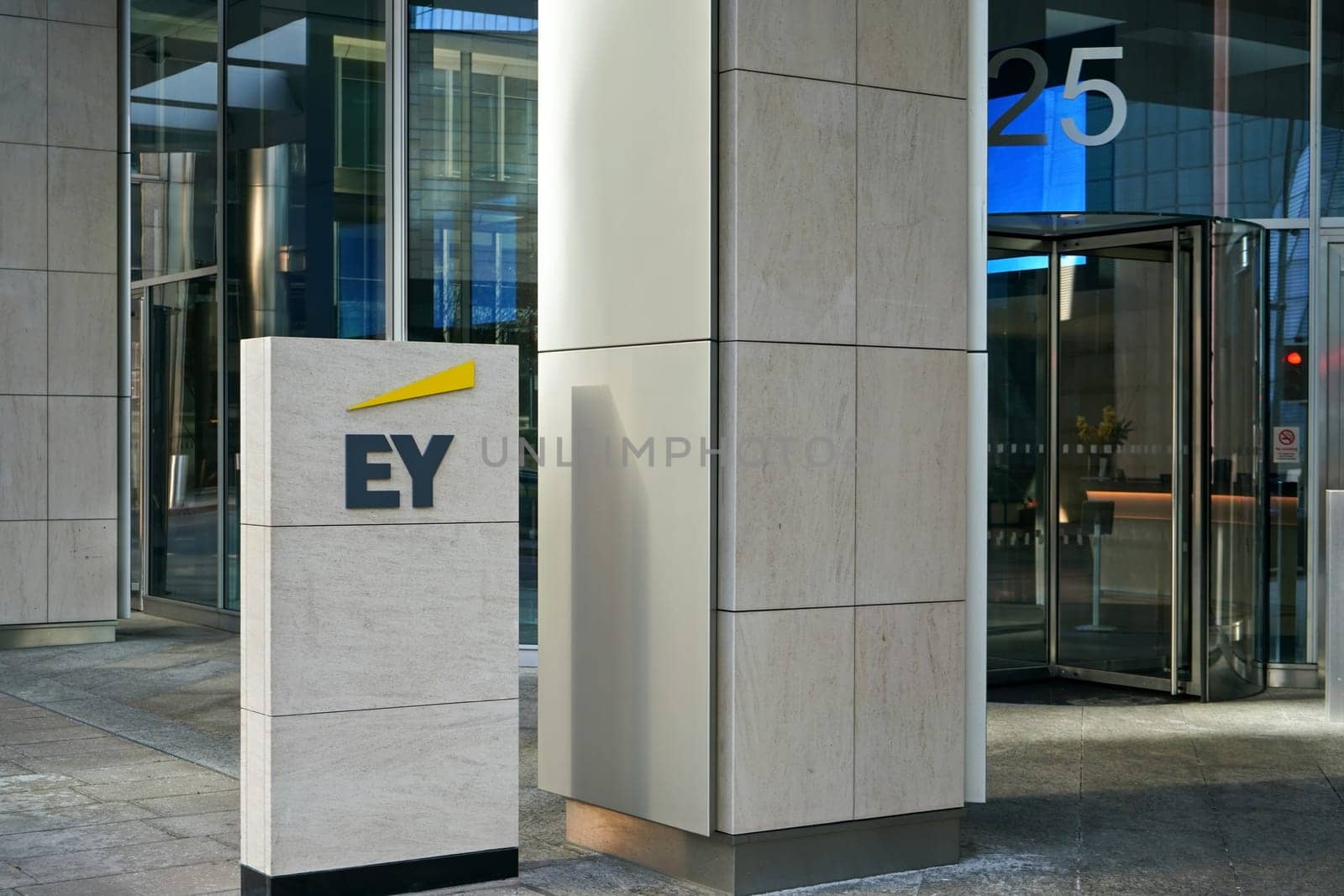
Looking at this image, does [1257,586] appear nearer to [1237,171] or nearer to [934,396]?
[1237,171]

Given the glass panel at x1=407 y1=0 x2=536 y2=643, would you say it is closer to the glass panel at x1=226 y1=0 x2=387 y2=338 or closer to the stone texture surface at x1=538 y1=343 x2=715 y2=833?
the glass panel at x1=226 y1=0 x2=387 y2=338

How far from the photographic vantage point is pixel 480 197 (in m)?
11.7

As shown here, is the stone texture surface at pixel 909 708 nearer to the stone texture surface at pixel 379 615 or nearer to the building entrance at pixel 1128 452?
the stone texture surface at pixel 379 615

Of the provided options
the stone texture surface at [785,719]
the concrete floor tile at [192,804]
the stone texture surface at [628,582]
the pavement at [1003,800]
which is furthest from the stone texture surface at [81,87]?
the stone texture surface at [785,719]

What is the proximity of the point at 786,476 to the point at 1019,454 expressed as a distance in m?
5.16

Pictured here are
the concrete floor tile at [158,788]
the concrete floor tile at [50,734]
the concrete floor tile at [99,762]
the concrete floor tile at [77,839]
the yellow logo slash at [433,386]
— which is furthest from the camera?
the concrete floor tile at [50,734]

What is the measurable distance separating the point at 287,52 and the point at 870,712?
9.66 metres

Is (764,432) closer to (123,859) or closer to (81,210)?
(123,859)

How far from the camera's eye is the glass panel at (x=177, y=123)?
14.3 meters

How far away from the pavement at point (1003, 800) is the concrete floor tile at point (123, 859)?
0.04 feet

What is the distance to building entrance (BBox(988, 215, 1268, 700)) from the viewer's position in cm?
986

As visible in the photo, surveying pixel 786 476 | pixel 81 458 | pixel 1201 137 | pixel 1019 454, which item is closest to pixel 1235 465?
pixel 1019 454

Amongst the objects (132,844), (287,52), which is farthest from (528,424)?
(132,844)

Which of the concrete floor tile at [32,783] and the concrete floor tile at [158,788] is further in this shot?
the concrete floor tile at [32,783]
